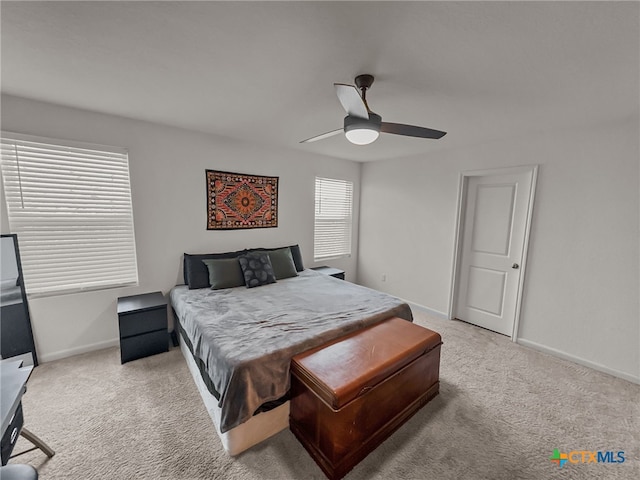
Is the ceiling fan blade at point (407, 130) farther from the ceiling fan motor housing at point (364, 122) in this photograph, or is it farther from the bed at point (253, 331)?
the bed at point (253, 331)

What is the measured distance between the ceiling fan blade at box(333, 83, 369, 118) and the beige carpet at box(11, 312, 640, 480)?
2139 mm

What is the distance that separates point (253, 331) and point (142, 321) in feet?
4.36

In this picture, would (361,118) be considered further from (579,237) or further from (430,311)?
(430,311)

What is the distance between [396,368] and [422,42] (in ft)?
6.30

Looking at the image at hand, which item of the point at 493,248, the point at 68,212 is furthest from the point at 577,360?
the point at 68,212

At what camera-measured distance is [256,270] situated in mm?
3209

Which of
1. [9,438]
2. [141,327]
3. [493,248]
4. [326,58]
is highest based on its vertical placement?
[326,58]

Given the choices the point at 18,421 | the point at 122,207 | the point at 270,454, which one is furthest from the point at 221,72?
the point at 270,454

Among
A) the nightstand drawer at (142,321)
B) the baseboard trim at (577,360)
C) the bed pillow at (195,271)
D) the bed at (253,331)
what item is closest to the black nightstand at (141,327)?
the nightstand drawer at (142,321)

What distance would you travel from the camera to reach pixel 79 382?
2.28m

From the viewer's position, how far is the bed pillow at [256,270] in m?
3.14

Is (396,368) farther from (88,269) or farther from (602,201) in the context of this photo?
(88,269)

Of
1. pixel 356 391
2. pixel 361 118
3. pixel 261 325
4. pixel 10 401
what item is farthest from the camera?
pixel 261 325

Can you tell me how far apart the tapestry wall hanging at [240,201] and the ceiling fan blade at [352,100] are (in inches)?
85.0
